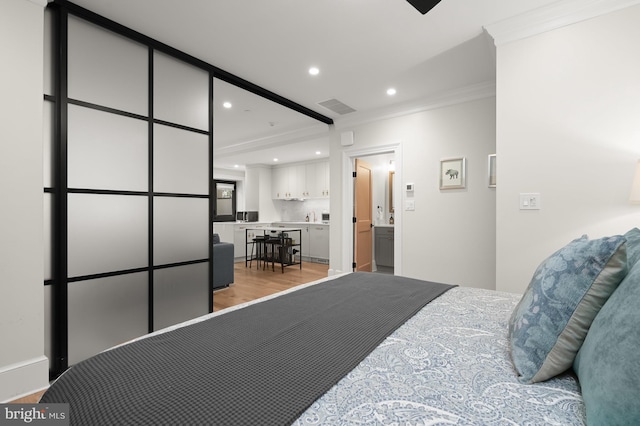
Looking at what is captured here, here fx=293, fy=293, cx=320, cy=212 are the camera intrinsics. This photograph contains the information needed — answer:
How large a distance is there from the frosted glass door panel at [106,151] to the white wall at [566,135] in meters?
3.01

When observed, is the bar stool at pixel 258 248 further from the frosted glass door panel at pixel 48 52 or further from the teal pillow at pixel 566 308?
the teal pillow at pixel 566 308

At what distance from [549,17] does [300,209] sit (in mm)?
6668

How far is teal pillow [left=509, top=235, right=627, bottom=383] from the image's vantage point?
0.81 metres

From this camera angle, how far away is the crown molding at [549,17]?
80.4 inches

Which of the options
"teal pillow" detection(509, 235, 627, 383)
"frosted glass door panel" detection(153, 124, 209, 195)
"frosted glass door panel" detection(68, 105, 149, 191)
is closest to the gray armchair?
"frosted glass door panel" detection(153, 124, 209, 195)

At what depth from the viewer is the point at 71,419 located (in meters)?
0.67

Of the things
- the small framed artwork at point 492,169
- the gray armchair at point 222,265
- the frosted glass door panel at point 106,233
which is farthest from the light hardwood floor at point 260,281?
the small framed artwork at point 492,169

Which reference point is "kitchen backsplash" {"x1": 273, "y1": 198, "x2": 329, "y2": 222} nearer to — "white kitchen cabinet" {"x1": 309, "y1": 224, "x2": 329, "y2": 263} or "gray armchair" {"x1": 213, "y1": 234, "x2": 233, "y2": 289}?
"white kitchen cabinet" {"x1": 309, "y1": 224, "x2": 329, "y2": 263}

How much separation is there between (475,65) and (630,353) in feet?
10.5

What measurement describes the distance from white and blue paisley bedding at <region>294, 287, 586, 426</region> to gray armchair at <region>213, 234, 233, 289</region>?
3753 millimetres

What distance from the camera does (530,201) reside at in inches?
90.3

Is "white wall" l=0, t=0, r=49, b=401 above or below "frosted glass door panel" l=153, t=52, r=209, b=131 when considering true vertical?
below

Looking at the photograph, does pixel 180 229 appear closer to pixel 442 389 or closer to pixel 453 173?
pixel 442 389

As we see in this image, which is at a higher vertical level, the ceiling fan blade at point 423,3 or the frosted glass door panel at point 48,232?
the ceiling fan blade at point 423,3
